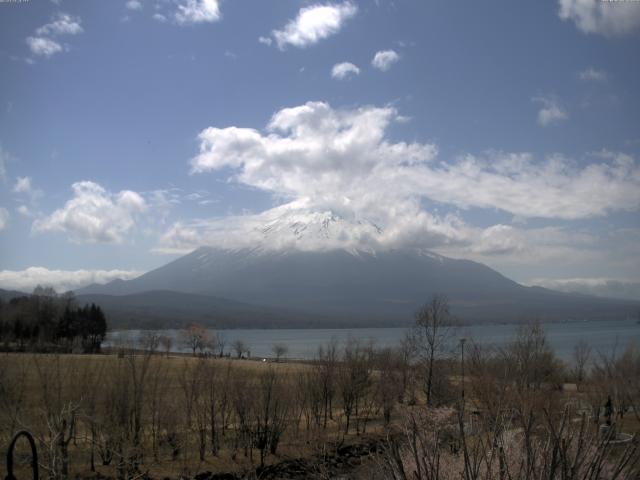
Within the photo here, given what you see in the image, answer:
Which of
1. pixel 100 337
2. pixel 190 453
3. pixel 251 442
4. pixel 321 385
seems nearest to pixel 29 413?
pixel 190 453

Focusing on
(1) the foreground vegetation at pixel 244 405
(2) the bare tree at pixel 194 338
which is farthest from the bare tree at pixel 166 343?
(1) the foreground vegetation at pixel 244 405

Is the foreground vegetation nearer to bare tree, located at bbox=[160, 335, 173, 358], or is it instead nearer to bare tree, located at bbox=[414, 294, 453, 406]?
bare tree, located at bbox=[414, 294, 453, 406]

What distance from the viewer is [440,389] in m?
38.9

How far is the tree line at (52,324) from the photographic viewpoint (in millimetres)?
85750

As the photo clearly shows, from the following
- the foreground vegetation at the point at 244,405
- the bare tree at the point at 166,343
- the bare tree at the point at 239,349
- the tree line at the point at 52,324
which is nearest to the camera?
the foreground vegetation at the point at 244,405

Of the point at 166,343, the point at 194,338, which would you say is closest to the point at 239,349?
the point at 166,343

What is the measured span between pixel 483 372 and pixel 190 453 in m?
18.3

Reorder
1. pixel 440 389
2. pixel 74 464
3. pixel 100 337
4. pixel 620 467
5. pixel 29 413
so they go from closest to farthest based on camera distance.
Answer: pixel 620 467 → pixel 29 413 → pixel 74 464 → pixel 440 389 → pixel 100 337

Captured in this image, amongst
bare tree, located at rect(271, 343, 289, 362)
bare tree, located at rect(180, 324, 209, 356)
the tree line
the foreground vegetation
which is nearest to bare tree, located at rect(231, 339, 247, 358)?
bare tree, located at rect(271, 343, 289, 362)

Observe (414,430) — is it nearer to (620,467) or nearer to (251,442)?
(620,467)

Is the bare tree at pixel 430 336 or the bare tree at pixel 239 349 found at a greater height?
the bare tree at pixel 430 336

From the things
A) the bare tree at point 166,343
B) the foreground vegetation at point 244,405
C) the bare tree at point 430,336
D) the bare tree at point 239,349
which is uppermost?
the bare tree at point 430,336

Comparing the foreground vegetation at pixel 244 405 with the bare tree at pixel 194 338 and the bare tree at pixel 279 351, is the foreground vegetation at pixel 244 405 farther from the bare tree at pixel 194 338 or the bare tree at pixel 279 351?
the bare tree at pixel 194 338

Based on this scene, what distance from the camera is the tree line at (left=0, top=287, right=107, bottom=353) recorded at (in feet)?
281
